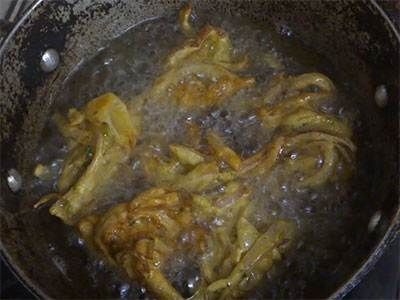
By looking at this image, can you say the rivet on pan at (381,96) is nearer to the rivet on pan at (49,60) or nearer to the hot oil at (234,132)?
the hot oil at (234,132)

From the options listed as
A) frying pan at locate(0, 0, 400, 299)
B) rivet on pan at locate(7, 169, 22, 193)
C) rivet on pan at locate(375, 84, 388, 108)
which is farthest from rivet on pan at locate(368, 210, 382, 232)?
rivet on pan at locate(7, 169, 22, 193)

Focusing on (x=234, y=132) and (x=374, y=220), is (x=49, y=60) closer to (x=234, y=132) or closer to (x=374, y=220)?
(x=234, y=132)

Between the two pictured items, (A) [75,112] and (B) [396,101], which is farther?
(A) [75,112]

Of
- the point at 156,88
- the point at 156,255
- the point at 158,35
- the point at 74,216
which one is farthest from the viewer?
the point at 158,35

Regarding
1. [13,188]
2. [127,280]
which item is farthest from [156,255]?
[13,188]

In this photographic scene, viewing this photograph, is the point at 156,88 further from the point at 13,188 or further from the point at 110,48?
the point at 13,188

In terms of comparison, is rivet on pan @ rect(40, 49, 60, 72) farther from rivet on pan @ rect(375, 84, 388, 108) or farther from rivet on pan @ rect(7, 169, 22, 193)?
rivet on pan @ rect(375, 84, 388, 108)

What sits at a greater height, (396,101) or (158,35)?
(158,35)
